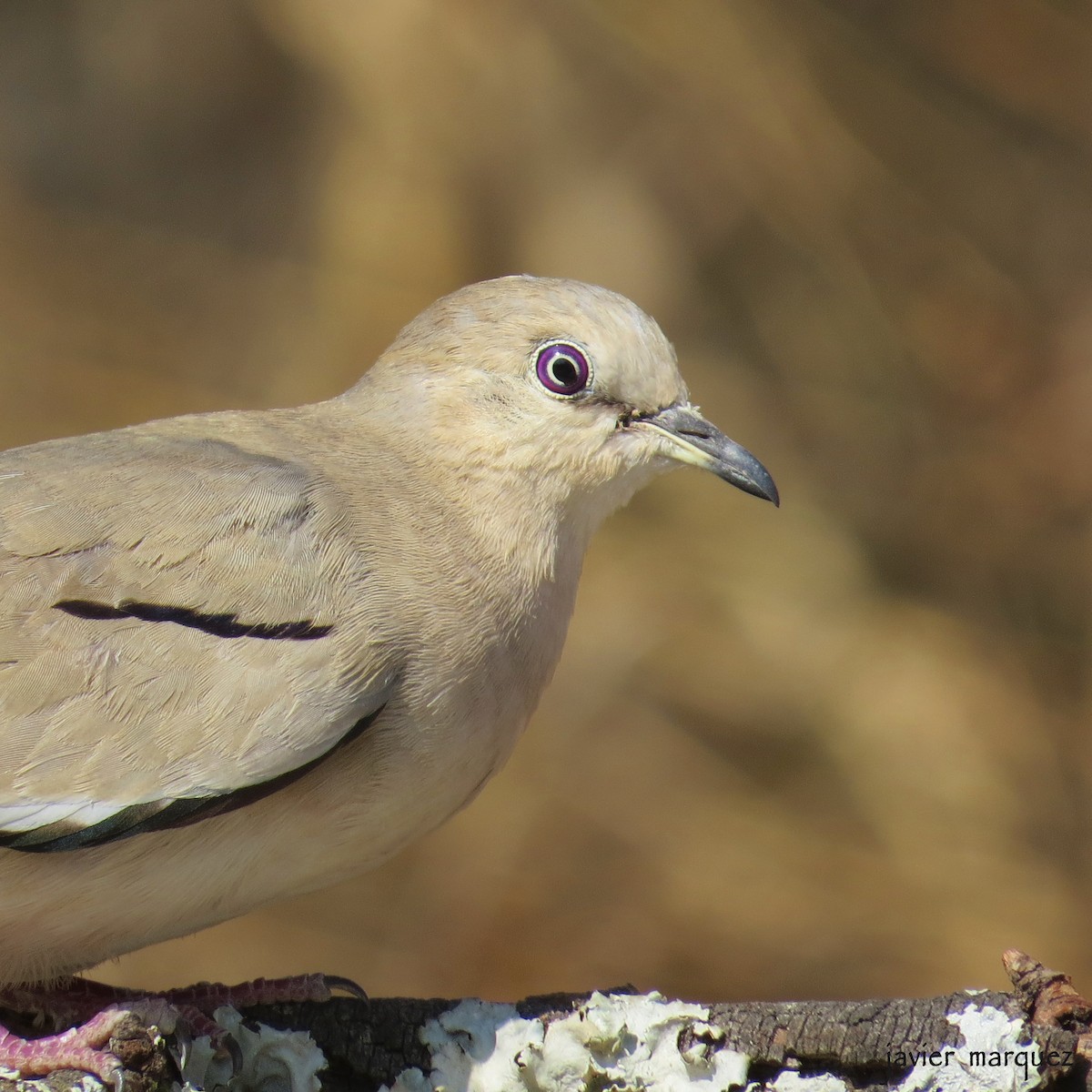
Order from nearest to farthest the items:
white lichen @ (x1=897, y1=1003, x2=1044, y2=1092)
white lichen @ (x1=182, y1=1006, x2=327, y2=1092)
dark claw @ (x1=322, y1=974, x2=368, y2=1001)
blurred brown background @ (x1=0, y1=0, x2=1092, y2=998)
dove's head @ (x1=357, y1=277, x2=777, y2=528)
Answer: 1. white lichen @ (x1=897, y1=1003, x2=1044, y2=1092)
2. white lichen @ (x1=182, y1=1006, x2=327, y2=1092)
3. dark claw @ (x1=322, y1=974, x2=368, y2=1001)
4. dove's head @ (x1=357, y1=277, x2=777, y2=528)
5. blurred brown background @ (x1=0, y1=0, x2=1092, y2=998)

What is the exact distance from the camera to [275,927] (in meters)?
5.16

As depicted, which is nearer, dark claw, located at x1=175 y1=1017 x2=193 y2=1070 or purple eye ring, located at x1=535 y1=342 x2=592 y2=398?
dark claw, located at x1=175 y1=1017 x2=193 y2=1070

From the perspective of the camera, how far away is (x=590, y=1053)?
2434mm

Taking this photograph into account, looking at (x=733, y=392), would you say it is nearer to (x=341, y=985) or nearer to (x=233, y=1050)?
(x=341, y=985)

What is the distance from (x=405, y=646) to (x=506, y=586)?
1.05 ft

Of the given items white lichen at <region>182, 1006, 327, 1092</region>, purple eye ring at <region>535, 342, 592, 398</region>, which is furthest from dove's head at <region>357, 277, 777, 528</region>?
white lichen at <region>182, 1006, 327, 1092</region>

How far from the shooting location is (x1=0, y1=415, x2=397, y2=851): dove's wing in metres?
2.38

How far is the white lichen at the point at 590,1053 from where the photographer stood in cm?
242

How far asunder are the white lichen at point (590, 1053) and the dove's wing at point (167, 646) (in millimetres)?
520

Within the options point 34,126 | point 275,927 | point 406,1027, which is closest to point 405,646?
point 406,1027

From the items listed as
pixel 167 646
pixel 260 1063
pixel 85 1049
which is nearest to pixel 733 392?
pixel 167 646

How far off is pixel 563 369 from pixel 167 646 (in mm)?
937

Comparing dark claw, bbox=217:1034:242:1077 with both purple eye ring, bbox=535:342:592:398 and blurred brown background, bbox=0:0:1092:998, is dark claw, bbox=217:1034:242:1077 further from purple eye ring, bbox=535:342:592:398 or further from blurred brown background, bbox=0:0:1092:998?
blurred brown background, bbox=0:0:1092:998

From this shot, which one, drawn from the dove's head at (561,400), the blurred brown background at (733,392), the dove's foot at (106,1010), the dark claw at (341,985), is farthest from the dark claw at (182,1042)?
the blurred brown background at (733,392)
